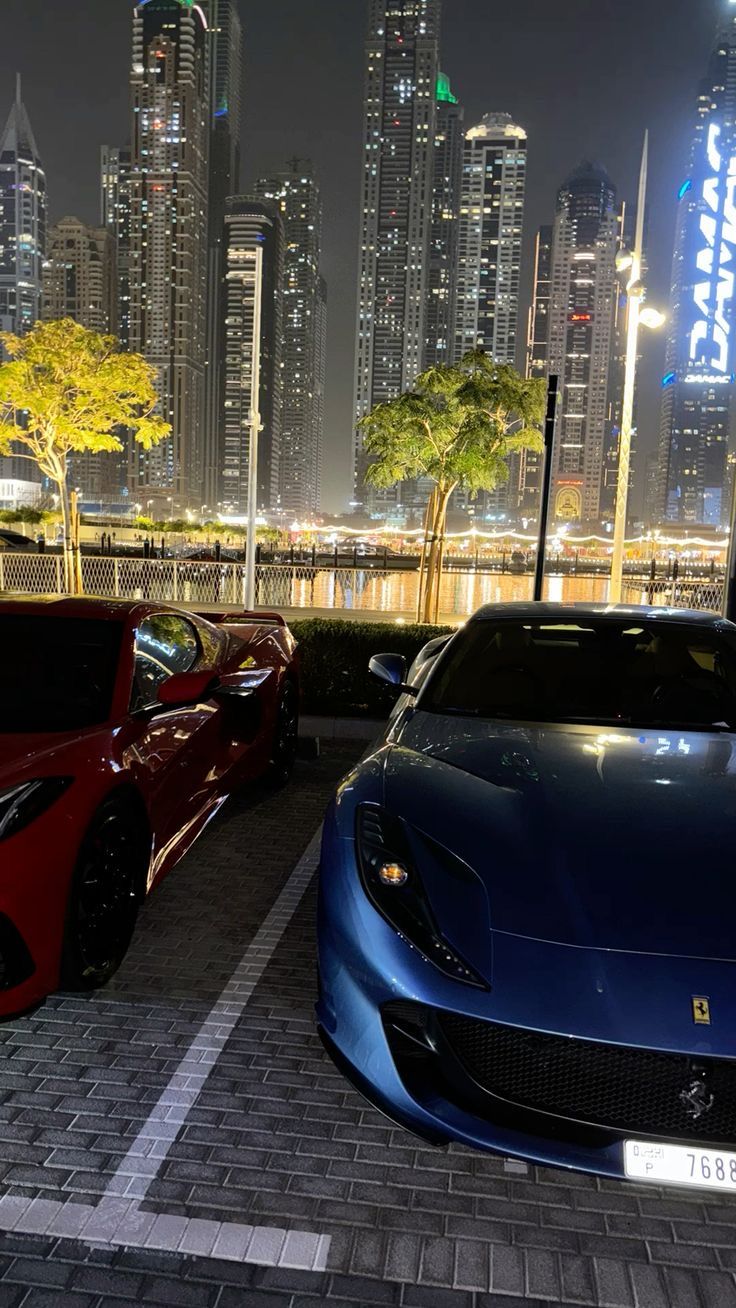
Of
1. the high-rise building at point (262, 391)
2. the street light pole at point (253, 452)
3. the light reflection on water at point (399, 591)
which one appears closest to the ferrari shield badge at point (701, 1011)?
the street light pole at point (253, 452)

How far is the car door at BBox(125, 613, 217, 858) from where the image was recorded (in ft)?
13.1

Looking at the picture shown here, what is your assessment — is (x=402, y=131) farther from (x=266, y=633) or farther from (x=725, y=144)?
(x=266, y=633)

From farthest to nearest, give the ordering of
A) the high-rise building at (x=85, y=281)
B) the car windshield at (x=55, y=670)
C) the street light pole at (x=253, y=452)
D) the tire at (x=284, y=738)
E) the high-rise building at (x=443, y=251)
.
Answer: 1. the high-rise building at (x=443, y=251)
2. the high-rise building at (x=85, y=281)
3. the street light pole at (x=253, y=452)
4. the tire at (x=284, y=738)
5. the car windshield at (x=55, y=670)

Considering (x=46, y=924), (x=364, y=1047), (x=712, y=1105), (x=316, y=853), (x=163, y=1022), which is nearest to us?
(x=712, y=1105)

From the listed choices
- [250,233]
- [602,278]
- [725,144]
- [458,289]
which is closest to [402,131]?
[458,289]

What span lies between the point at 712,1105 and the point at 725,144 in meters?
27.4

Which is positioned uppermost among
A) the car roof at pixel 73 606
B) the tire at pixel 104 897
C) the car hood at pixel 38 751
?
the car roof at pixel 73 606

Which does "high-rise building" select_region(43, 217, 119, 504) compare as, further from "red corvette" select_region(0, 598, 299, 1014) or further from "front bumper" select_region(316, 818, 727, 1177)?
"front bumper" select_region(316, 818, 727, 1177)

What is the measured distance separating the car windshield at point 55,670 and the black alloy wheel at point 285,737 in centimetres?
219

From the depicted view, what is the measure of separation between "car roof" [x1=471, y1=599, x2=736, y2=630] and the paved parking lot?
1992mm

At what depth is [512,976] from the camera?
2.24 meters

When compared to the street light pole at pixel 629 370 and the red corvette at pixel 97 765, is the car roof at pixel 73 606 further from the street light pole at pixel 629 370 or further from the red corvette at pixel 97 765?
the street light pole at pixel 629 370

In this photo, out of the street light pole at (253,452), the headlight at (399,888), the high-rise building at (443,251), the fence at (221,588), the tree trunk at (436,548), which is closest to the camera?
the headlight at (399,888)

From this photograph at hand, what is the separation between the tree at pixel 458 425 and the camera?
1452 cm
